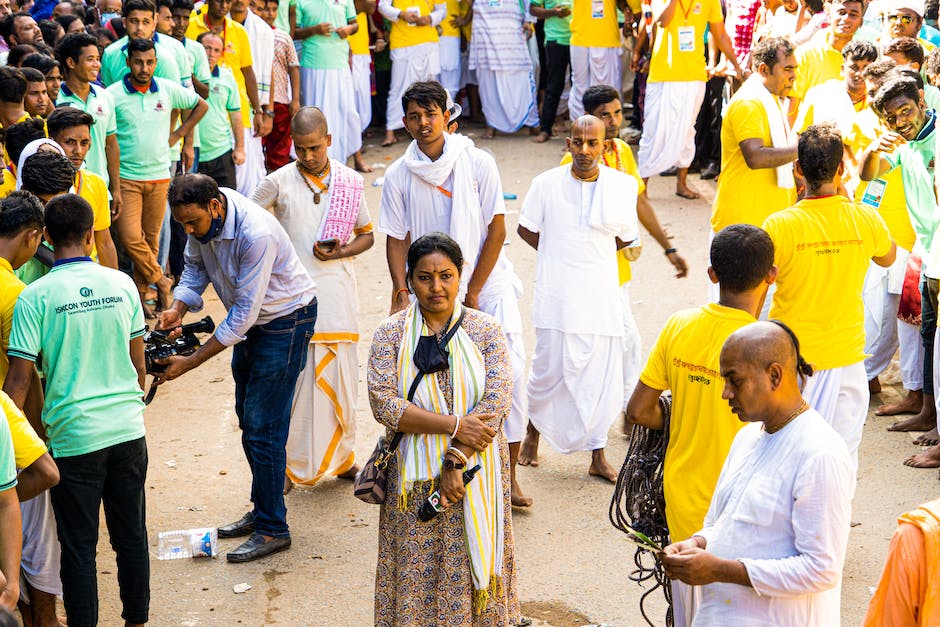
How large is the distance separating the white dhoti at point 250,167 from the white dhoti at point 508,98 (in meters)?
3.83

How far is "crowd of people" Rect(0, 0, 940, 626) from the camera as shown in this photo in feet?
11.2

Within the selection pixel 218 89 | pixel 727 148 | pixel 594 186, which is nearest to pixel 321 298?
pixel 594 186

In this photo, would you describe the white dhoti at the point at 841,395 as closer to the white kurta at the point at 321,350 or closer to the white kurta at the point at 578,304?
the white kurta at the point at 578,304

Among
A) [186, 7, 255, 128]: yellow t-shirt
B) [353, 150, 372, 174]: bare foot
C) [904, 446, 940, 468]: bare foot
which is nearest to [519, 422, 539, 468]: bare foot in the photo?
[904, 446, 940, 468]: bare foot

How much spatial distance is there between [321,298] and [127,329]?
1703 millimetres

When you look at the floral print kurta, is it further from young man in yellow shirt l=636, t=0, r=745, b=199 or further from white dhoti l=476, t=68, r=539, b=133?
white dhoti l=476, t=68, r=539, b=133

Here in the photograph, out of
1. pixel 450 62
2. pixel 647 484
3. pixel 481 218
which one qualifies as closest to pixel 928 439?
pixel 481 218

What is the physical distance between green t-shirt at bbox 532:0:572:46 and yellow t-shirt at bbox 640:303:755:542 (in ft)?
32.5

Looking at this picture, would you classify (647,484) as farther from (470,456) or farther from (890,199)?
(890,199)

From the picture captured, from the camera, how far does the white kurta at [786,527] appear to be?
10.3 feet

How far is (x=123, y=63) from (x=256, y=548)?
4661 mm

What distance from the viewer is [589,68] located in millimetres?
13195

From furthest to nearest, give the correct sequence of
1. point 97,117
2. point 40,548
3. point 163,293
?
1. point 163,293
2. point 97,117
3. point 40,548

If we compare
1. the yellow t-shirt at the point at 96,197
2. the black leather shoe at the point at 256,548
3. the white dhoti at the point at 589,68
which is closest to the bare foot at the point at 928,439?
the black leather shoe at the point at 256,548
